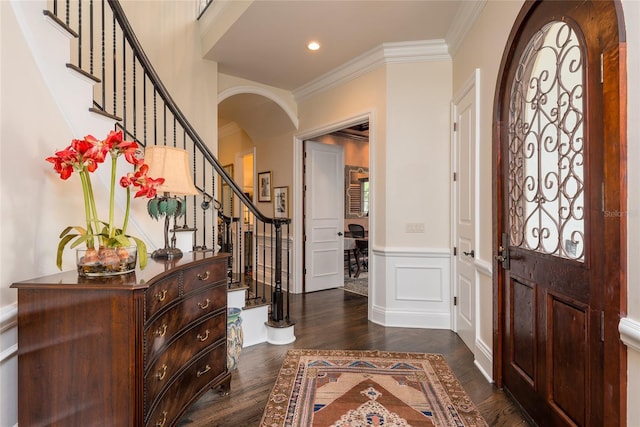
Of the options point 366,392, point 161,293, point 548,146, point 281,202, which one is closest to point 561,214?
point 548,146

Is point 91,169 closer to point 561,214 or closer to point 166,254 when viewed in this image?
point 166,254

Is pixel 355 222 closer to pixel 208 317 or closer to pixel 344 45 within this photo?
pixel 344 45

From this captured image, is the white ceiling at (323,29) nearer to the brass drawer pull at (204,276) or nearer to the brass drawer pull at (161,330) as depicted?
the brass drawer pull at (204,276)

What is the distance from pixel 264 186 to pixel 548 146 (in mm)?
4513

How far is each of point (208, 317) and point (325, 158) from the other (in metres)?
3.76

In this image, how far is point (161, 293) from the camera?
1535 millimetres

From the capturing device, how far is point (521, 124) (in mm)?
2094

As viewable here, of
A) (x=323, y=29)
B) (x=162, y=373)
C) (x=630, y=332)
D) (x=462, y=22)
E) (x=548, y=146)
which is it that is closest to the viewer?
(x=630, y=332)

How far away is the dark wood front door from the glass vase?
203 cm

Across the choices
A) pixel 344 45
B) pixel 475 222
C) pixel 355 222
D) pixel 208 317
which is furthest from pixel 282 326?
pixel 355 222

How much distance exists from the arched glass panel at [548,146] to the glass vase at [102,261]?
2.08m

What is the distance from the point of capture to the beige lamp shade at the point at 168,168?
1.88 metres

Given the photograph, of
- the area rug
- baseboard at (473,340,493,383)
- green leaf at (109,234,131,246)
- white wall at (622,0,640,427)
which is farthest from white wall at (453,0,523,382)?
green leaf at (109,234,131,246)

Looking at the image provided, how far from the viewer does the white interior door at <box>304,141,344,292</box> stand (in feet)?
16.9
